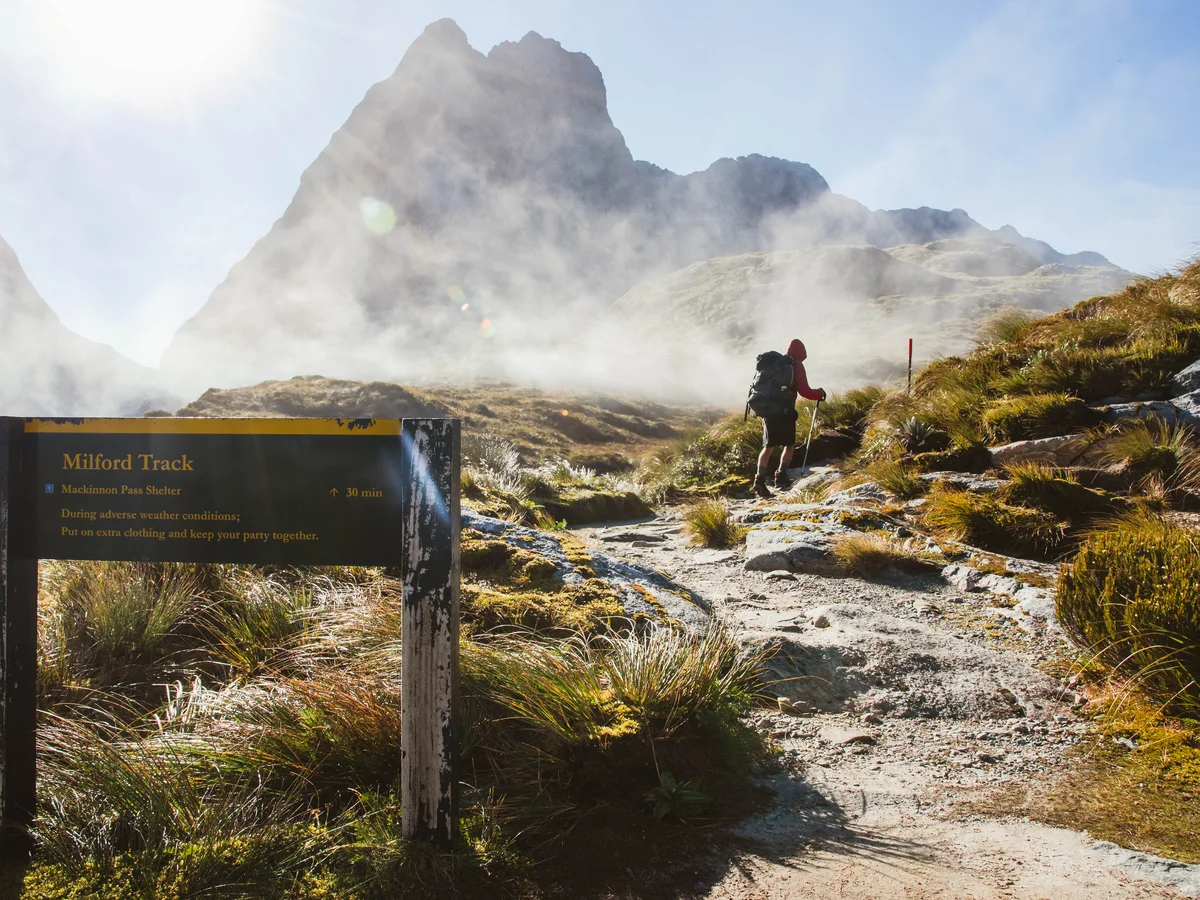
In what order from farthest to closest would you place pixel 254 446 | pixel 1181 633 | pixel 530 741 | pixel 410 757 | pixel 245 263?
pixel 245 263
pixel 1181 633
pixel 530 741
pixel 254 446
pixel 410 757

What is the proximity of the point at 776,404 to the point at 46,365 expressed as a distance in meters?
148

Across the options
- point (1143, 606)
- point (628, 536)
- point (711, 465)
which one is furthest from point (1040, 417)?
point (1143, 606)

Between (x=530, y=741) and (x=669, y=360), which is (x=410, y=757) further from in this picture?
(x=669, y=360)

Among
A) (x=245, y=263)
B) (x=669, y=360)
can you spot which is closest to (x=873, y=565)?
(x=669, y=360)

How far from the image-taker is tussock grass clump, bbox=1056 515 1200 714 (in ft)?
11.0

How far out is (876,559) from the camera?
6.13m

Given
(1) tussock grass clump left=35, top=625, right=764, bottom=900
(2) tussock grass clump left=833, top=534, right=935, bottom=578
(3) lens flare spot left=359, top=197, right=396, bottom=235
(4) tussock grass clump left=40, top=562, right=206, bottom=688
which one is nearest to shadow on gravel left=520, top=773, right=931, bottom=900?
(1) tussock grass clump left=35, top=625, right=764, bottom=900

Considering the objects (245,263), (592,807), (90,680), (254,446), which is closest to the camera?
(254,446)

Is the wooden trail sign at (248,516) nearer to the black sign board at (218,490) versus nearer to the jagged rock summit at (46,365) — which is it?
the black sign board at (218,490)

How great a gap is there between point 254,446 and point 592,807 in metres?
1.78

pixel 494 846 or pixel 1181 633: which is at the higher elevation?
pixel 1181 633

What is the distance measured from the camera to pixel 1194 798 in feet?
8.61

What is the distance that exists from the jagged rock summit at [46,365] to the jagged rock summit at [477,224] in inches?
590

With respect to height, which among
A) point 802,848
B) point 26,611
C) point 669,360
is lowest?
point 802,848
